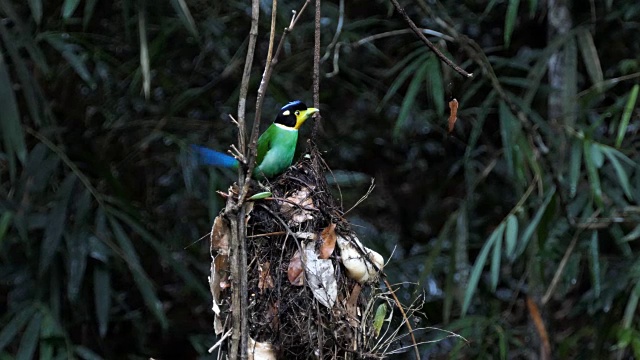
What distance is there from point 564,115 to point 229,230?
193cm

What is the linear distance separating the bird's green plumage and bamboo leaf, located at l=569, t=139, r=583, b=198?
110 centimetres

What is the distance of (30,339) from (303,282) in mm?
1573

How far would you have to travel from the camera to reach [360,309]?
192 cm

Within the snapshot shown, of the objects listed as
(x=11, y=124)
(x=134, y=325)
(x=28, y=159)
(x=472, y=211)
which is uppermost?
(x=11, y=124)

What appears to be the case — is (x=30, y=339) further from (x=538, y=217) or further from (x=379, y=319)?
(x=538, y=217)

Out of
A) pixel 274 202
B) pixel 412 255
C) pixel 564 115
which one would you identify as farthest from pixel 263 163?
pixel 412 255

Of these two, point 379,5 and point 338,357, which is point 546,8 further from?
point 338,357

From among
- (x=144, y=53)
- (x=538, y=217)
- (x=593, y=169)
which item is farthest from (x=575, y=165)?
(x=144, y=53)

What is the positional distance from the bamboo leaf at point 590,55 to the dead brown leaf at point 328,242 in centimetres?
174

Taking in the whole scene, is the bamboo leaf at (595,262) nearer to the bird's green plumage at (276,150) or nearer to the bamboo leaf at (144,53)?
the bird's green plumage at (276,150)

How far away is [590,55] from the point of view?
336 cm

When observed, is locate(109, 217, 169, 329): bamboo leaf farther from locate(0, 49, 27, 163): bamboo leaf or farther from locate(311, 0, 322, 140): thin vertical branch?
locate(311, 0, 322, 140): thin vertical branch

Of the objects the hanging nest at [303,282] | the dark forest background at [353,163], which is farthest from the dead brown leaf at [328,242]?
the dark forest background at [353,163]

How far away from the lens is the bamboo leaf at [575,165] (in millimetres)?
3133
